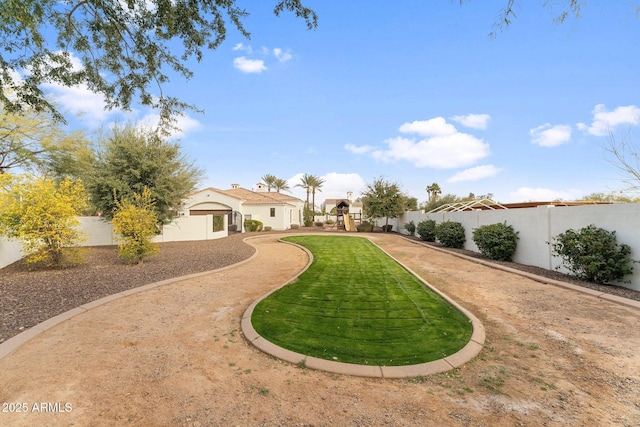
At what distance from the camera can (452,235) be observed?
53.1 ft

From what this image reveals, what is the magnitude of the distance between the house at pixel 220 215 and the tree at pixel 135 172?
4.66 m

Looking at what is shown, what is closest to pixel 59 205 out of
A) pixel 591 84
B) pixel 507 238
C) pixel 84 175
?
pixel 84 175

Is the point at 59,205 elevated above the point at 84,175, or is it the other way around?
the point at 84,175

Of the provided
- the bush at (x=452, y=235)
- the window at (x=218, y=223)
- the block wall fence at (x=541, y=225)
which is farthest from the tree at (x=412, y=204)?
the window at (x=218, y=223)

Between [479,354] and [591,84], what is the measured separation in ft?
35.5

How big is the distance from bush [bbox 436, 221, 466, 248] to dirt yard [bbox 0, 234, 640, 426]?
34.9 ft

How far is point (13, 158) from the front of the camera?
18156mm

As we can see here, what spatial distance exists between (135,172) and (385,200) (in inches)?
899

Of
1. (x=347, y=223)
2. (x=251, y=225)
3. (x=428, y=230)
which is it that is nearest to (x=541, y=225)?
(x=428, y=230)

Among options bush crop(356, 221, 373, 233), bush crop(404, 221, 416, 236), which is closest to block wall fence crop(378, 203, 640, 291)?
bush crop(404, 221, 416, 236)

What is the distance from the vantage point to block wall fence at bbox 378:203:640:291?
7023 millimetres

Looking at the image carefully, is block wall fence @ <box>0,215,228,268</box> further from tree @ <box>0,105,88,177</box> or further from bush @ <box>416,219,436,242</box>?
bush @ <box>416,219,436,242</box>

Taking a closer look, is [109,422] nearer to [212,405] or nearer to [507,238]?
[212,405]

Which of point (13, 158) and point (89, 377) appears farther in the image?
point (13, 158)
